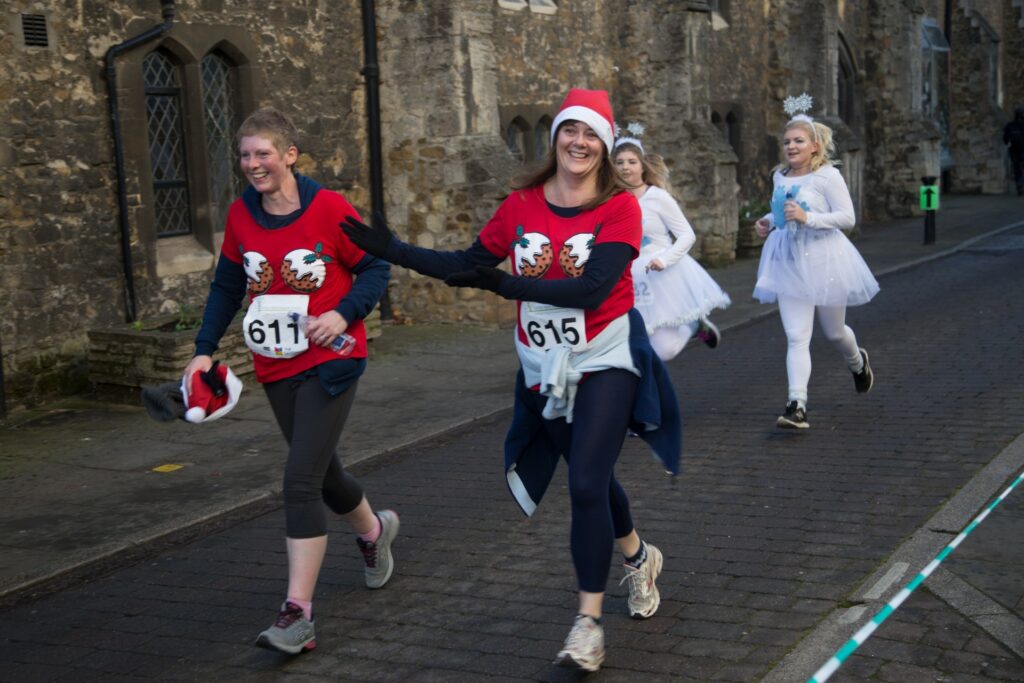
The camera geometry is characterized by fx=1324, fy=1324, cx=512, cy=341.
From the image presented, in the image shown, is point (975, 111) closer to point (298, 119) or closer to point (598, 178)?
point (298, 119)

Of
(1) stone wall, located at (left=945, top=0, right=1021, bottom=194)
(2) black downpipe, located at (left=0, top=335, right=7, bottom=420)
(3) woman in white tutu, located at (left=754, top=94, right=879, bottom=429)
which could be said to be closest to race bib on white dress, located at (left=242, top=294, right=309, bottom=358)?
Result: (3) woman in white tutu, located at (left=754, top=94, right=879, bottom=429)

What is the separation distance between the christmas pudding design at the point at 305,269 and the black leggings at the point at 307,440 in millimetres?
361

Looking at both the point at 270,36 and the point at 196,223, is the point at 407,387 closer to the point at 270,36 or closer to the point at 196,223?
the point at 196,223

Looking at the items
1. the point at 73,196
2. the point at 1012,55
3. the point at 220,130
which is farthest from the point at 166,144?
the point at 1012,55

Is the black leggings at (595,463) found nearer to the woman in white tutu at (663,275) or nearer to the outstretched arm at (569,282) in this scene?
the outstretched arm at (569,282)

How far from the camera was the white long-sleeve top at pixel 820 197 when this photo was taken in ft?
27.6

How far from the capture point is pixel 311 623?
4922 mm

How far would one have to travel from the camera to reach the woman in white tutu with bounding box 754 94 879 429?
332 inches

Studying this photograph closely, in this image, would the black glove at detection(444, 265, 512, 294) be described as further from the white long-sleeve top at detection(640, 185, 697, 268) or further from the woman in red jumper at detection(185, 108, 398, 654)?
the white long-sleeve top at detection(640, 185, 697, 268)

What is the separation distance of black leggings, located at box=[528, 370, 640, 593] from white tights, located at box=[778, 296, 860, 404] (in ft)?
12.9

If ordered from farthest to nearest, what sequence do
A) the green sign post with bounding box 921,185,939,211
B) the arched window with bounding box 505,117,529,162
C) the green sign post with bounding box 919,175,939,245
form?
the green sign post with bounding box 921,185,939,211, the green sign post with bounding box 919,175,939,245, the arched window with bounding box 505,117,529,162

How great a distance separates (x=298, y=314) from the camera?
16.5 feet

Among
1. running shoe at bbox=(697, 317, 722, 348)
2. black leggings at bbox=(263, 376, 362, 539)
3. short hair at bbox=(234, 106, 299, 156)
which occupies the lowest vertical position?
running shoe at bbox=(697, 317, 722, 348)

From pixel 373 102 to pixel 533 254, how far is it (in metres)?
10.1
